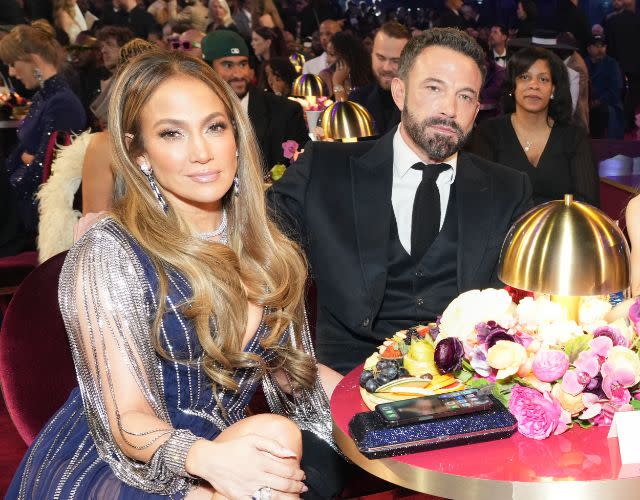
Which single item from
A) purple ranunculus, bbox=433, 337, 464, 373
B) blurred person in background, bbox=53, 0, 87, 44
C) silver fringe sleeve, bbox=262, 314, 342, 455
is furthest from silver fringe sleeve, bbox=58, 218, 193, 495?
blurred person in background, bbox=53, 0, 87, 44

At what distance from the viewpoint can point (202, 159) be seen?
2.12 metres

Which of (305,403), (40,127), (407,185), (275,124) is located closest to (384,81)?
(275,124)

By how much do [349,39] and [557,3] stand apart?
164 inches

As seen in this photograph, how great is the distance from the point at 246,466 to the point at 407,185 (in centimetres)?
137

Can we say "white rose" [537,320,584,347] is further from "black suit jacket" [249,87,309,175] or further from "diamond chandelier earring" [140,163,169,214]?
"black suit jacket" [249,87,309,175]

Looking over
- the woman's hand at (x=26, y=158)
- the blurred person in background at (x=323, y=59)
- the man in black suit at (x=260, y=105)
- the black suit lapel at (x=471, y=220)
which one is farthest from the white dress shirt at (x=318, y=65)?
the black suit lapel at (x=471, y=220)

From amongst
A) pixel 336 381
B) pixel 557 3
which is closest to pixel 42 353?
pixel 336 381

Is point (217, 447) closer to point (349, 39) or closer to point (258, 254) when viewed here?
point (258, 254)

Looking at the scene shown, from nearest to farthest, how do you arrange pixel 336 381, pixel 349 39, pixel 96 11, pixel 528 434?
pixel 528 434 → pixel 336 381 → pixel 349 39 → pixel 96 11

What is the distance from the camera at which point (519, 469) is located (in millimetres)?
1704

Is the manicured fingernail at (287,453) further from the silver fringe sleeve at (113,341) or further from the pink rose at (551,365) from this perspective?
the pink rose at (551,365)

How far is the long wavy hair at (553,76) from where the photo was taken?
4.71m

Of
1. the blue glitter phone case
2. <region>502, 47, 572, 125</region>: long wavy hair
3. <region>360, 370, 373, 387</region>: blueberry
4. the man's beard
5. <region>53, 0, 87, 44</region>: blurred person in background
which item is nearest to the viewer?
the blue glitter phone case

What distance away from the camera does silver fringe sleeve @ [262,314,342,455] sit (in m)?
2.42
